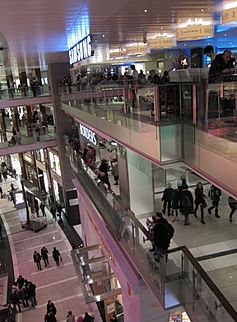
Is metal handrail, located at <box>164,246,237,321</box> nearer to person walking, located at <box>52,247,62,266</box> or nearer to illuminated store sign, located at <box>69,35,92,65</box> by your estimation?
illuminated store sign, located at <box>69,35,92,65</box>

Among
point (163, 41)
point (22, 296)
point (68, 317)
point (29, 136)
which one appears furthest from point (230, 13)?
point (29, 136)

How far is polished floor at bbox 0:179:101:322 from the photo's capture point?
502 inches

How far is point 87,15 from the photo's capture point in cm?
678

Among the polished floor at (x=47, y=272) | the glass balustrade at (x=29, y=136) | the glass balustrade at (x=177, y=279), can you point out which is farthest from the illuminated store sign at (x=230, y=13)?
the glass balustrade at (x=29, y=136)

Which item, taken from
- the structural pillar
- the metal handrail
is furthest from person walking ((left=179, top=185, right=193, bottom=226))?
the structural pillar

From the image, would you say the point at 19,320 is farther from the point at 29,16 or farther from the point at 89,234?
the point at 29,16

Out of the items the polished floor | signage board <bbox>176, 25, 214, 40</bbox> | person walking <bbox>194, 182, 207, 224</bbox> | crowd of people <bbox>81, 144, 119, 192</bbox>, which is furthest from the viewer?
the polished floor

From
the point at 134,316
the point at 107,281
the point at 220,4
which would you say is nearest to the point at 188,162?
the point at 220,4

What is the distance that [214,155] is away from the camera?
5117 millimetres

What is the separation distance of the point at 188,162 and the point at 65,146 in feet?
50.4

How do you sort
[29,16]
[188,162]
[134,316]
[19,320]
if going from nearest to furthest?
1. [188,162]
2. [29,16]
3. [134,316]
4. [19,320]

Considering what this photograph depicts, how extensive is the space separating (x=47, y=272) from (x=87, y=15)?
38.4 ft

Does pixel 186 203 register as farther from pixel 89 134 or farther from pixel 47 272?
pixel 89 134

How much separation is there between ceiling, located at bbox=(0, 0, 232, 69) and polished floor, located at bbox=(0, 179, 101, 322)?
9.09m
